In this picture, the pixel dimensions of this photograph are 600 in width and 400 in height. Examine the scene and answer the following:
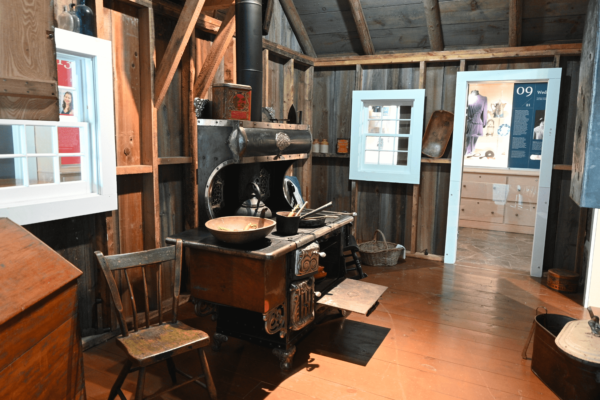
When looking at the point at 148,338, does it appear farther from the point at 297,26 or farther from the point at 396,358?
the point at 297,26

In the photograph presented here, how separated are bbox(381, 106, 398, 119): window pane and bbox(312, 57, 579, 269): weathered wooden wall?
0.88ft

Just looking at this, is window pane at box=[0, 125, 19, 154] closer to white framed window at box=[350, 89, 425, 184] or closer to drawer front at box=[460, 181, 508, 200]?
white framed window at box=[350, 89, 425, 184]

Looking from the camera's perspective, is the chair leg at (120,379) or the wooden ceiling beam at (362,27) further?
the wooden ceiling beam at (362,27)

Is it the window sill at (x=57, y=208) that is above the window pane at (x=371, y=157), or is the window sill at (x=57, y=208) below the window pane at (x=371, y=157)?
below

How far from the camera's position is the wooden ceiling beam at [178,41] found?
3.09 m

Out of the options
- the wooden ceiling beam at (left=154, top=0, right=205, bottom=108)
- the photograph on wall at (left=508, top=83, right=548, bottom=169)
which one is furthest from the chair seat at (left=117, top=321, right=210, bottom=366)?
the photograph on wall at (left=508, top=83, right=548, bottom=169)

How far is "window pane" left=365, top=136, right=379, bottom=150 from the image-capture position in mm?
5832

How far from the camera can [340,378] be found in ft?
8.96

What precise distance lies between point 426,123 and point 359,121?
846 mm

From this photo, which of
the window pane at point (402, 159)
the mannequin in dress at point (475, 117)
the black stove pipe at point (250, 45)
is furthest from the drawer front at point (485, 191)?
the black stove pipe at point (250, 45)

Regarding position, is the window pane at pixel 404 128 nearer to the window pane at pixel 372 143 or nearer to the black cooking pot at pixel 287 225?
the window pane at pixel 372 143

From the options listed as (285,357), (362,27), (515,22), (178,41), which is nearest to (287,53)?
(362,27)

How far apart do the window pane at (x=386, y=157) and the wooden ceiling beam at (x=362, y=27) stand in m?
1.30

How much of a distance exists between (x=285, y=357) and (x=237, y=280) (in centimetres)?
63
